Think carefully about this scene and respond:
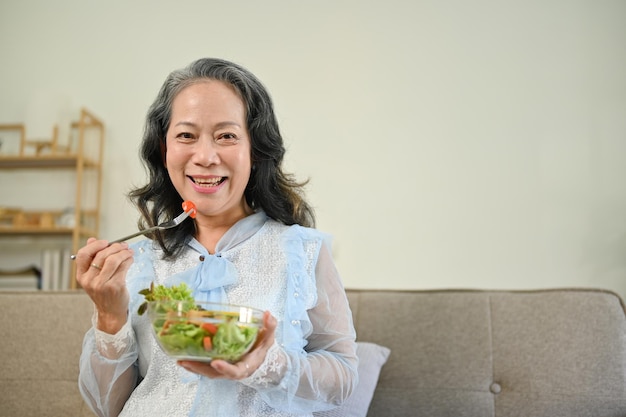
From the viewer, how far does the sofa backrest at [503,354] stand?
68.5 inches

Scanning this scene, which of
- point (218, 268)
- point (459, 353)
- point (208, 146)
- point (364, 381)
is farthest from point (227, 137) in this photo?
point (459, 353)

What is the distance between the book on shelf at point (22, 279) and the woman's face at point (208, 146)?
319 centimetres

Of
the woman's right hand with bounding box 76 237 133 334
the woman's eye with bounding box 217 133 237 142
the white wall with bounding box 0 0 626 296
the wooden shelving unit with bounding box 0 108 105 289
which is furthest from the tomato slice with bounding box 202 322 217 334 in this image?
the wooden shelving unit with bounding box 0 108 105 289

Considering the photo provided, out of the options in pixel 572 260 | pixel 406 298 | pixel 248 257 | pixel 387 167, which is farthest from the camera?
pixel 387 167

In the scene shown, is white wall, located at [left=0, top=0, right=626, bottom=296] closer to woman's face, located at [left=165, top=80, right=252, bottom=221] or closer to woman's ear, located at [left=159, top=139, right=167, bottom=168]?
woman's ear, located at [left=159, top=139, right=167, bottom=168]

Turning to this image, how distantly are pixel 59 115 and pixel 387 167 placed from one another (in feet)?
6.66

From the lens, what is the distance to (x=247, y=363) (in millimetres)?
1079

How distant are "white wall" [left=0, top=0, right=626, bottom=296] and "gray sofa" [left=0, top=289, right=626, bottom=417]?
218cm

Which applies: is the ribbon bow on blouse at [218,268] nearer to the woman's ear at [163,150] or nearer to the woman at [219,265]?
the woman at [219,265]

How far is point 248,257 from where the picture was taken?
148cm

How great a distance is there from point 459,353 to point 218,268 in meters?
0.76

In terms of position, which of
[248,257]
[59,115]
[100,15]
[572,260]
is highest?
[100,15]

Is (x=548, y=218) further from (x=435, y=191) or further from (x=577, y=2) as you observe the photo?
(x=577, y=2)

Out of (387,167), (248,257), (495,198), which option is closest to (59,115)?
(387,167)
